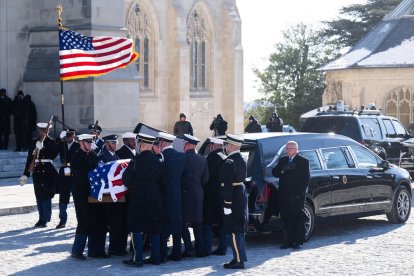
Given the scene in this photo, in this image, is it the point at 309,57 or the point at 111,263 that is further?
the point at 309,57

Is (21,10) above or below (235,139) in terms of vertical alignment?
above

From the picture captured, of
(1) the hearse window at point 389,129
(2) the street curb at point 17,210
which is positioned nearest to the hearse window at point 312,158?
(2) the street curb at point 17,210

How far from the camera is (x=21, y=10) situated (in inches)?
1145

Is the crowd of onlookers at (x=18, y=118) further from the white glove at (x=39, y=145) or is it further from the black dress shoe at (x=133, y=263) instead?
the black dress shoe at (x=133, y=263)

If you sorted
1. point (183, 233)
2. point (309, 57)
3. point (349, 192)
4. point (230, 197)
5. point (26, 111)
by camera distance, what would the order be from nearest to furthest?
1. point (230, 197)
2. point (183, 233)
3. point (349, 192)
4. point (26, 111)
5. point (309, 57)

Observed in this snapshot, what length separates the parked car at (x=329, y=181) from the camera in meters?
14.5

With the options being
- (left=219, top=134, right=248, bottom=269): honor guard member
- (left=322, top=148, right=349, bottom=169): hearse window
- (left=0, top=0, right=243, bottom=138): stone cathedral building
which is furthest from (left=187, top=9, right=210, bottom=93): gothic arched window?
(left=219, top=134, right=248, bottom=269): honor guard member

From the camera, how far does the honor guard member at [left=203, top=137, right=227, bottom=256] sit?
46.0 ft

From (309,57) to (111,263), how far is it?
62250 millimetres

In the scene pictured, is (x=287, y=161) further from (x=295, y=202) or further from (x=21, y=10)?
(x=21, y=10)

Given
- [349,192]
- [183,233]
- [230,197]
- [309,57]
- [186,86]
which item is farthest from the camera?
[309,57]

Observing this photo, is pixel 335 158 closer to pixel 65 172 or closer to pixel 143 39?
pixel 65 172

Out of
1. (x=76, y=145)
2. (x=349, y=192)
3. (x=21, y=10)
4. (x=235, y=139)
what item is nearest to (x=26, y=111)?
(x=21, y=10)

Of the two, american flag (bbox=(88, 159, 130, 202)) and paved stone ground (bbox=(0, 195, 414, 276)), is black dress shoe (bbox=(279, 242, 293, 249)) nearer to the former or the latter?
paved stone ground (bbox=(0, 195, 414, 276))
